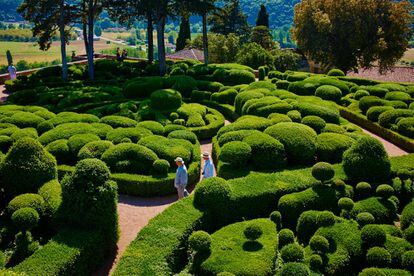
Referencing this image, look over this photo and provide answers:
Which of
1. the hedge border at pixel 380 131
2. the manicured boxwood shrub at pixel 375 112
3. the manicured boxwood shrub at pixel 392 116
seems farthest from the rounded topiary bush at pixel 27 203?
the manicured boxwood shrub at pixel 375 112

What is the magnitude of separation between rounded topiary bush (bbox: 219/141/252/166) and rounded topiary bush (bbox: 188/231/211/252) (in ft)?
16.4

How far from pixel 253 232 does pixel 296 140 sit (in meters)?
6.28

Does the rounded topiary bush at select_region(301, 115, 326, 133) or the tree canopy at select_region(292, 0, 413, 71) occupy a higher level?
the tree canopy at select_region(292, 0, 413, 71)

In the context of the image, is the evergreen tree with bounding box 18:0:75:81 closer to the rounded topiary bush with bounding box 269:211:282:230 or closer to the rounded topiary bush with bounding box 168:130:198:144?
Result: the rounded topiary bush with bounding box 168:130:198:144

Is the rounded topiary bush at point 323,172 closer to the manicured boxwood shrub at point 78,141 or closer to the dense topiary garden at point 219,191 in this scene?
the dense topiary garden at point 219,191

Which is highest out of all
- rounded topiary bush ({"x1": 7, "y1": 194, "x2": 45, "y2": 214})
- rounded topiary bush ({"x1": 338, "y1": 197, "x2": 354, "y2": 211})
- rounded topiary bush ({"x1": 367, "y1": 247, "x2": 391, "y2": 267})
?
rounded topiary bush ({"x1": 7, "y1": 194, "x2": 45, "y2": 214})

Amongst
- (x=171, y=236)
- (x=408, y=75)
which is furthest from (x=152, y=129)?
(x=408, y=75)

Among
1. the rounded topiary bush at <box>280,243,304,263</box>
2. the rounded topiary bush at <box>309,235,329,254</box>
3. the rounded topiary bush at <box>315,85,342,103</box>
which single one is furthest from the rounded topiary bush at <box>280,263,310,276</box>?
the rounded topiary bush at <box>315,85,342,103</box>

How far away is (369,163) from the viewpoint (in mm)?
13461

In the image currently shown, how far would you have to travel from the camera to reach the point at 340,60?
3606cm

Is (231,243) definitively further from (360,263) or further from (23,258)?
(23,258)

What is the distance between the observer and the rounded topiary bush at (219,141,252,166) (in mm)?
14961

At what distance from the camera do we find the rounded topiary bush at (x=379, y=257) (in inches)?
399

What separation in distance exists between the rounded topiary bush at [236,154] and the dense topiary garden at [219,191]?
47mm
